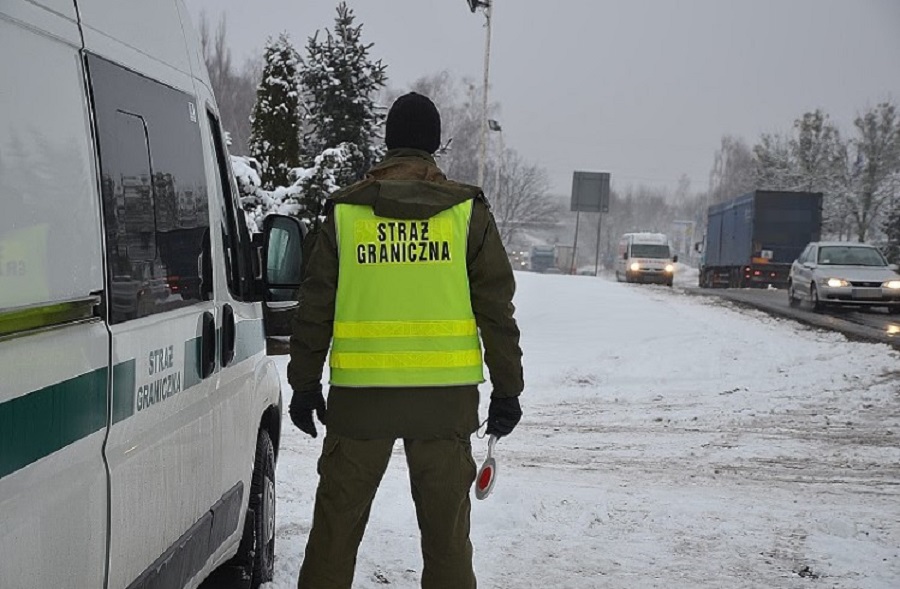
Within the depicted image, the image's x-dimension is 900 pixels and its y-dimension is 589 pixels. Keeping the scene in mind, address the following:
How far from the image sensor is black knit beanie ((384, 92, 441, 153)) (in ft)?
11.6

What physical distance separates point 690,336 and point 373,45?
11009 mm

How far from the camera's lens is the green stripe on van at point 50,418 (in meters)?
1.89

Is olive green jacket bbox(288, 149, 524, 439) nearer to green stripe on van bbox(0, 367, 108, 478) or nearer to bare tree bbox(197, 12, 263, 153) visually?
green stripe on van bbox(0, 367, 108, 478)

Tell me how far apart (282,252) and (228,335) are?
1.53ft

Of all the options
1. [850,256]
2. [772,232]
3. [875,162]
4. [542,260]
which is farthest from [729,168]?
[850,256]

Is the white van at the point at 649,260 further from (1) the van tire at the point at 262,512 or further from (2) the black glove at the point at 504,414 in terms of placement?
(2) the black glove at the point at 504,414

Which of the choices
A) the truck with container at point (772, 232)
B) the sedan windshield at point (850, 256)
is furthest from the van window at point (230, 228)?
the truck with container at point (772, 232)

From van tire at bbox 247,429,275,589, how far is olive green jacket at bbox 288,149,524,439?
948mm

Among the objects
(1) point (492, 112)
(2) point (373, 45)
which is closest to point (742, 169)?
(1) point (492, 112)

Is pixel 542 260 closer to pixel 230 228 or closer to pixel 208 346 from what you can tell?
pixel 230 228

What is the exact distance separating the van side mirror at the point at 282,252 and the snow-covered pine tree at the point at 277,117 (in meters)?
14.6

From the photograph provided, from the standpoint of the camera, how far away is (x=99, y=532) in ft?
7.70

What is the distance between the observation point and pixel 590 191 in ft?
201

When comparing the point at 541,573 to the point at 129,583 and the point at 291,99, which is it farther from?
the point at 291,99
